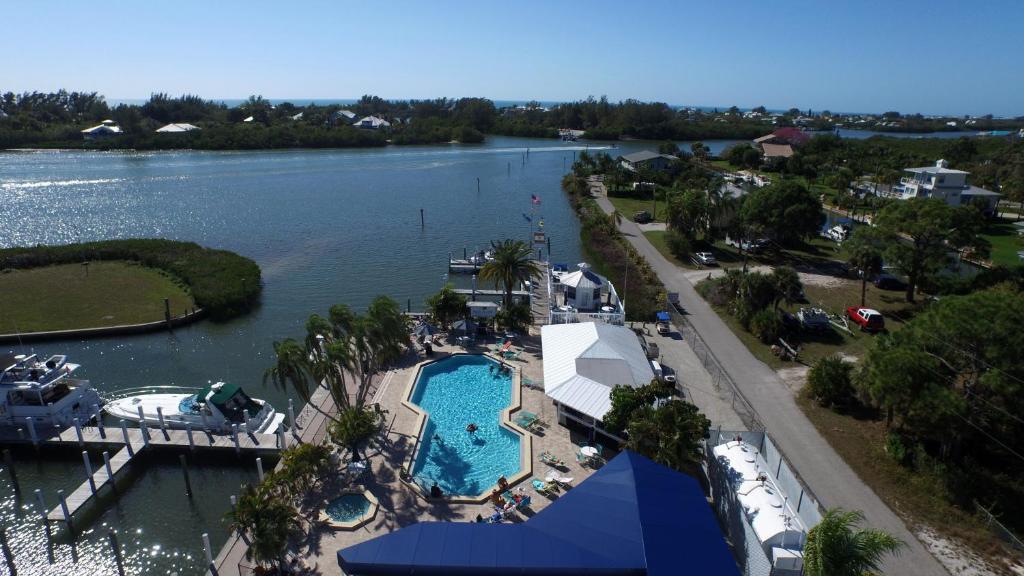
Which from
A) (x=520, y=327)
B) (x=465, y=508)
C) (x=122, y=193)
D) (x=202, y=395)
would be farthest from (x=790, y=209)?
(x=122, y=193)

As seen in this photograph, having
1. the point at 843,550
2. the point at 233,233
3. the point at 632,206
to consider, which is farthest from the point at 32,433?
the point at 632,206

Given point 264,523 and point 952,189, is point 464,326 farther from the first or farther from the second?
point 952,189

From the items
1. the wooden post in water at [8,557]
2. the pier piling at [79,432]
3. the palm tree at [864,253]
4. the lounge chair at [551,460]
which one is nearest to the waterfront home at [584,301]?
the lounge chair at [551,460]

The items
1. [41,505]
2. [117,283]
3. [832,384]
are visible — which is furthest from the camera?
[117,283]

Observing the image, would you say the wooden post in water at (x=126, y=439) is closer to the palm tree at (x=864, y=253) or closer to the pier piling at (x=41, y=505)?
the pier piling at (x=41, y=505)

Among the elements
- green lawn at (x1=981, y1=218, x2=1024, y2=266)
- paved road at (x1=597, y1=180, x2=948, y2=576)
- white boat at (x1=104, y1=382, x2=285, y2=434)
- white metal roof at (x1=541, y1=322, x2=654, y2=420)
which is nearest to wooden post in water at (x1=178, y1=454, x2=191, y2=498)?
white boat at (x1=104, y1=382, x2=285, y2=434)

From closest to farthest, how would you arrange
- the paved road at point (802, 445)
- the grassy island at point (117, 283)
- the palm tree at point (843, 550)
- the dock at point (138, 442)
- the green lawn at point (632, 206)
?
1. the palm tree at point (843, 550)
2. the paved road at point (802, 445)
3. the dock at point (138, 442)
4. the grassy island at point (117, 283)
5. the green lawn at point (632, 206)

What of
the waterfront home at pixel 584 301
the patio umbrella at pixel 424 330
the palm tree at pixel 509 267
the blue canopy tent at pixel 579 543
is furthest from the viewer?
the palm tree at pixel 509 267
